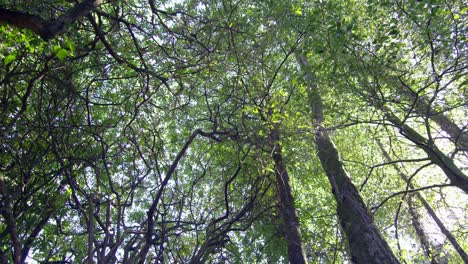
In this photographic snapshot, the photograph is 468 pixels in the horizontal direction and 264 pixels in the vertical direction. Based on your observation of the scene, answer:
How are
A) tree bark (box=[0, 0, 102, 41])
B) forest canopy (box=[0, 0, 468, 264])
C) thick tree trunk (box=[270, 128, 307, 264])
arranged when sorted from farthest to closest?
thick tree trunk (box=[270, 128, 307, 264])
forest canopy (box=[0, 0, 468, 264])
tree bark (box=[0, 0, 102, 41])

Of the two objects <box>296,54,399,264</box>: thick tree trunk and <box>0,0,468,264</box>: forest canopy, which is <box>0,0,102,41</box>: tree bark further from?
<box>296,54,399,264</box>: thick tree trunk

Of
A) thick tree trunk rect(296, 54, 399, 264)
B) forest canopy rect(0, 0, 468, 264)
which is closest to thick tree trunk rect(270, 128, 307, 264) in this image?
forest canopy rect(0, 0, 468, 264)

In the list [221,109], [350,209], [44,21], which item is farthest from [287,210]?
[44,21]

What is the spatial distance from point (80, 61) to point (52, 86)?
516 mm

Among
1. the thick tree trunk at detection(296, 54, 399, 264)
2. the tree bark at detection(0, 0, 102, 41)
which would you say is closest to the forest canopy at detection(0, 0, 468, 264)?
the thick tree trunk at detection(296, 54, 399, 264)

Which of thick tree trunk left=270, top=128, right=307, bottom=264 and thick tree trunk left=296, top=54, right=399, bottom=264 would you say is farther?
thick tree trunk left=270, top=128, right=307, bottom=264

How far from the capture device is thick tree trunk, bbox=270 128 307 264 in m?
5.03

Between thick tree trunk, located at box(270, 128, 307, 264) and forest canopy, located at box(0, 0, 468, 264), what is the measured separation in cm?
3

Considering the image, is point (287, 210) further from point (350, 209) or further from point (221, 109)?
point (221, 109)

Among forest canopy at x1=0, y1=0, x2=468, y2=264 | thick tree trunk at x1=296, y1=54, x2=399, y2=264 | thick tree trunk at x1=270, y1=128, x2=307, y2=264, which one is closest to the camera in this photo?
forest canopy at x1=0, y1=0, x2=468, y2=264

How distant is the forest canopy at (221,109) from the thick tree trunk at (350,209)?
23 mm

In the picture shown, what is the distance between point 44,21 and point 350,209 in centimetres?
485

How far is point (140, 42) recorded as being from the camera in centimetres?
546

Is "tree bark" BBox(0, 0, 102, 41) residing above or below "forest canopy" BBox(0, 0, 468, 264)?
below
